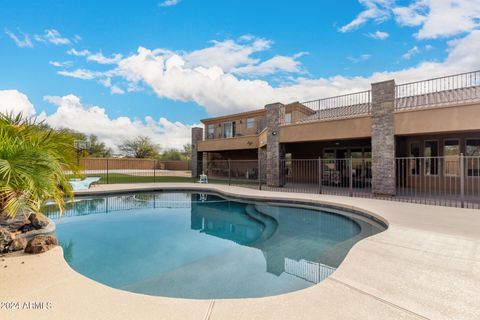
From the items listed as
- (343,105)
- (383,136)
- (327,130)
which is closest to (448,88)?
(383,136)

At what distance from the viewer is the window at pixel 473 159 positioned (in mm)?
10297

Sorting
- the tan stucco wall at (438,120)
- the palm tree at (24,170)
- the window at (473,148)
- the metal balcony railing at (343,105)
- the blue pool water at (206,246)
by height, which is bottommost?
the blue pool water at (206,246)

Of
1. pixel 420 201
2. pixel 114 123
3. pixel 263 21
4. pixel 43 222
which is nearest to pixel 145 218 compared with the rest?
pixel 43 222

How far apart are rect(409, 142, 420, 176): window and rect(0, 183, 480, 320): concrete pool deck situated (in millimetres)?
8989

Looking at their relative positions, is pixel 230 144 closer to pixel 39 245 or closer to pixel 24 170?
pixel 39 245

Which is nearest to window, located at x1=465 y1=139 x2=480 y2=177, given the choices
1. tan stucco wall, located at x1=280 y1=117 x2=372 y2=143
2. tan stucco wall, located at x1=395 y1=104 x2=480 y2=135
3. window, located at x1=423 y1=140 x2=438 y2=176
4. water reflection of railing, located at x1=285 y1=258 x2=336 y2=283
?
window, located at x1=423 y1=140 x2=438 y2=176

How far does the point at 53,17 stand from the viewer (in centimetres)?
1057

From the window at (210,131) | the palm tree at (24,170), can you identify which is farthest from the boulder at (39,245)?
the window at (210,131)

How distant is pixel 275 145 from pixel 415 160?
6.79m

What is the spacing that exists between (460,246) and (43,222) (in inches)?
318

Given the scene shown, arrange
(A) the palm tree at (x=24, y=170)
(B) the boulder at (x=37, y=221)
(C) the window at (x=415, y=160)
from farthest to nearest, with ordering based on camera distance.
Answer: (C) the window at (x=415, y=160) → (B) the boulder at (x=37, y=221) → (A) the palm tree at (x=24, y=170)

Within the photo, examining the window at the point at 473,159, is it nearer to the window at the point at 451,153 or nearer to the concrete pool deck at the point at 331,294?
the window at the point at 451,153

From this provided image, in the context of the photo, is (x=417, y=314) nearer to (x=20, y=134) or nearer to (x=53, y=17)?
(x=20, y=134)

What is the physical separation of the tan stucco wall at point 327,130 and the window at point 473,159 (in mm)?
4595
